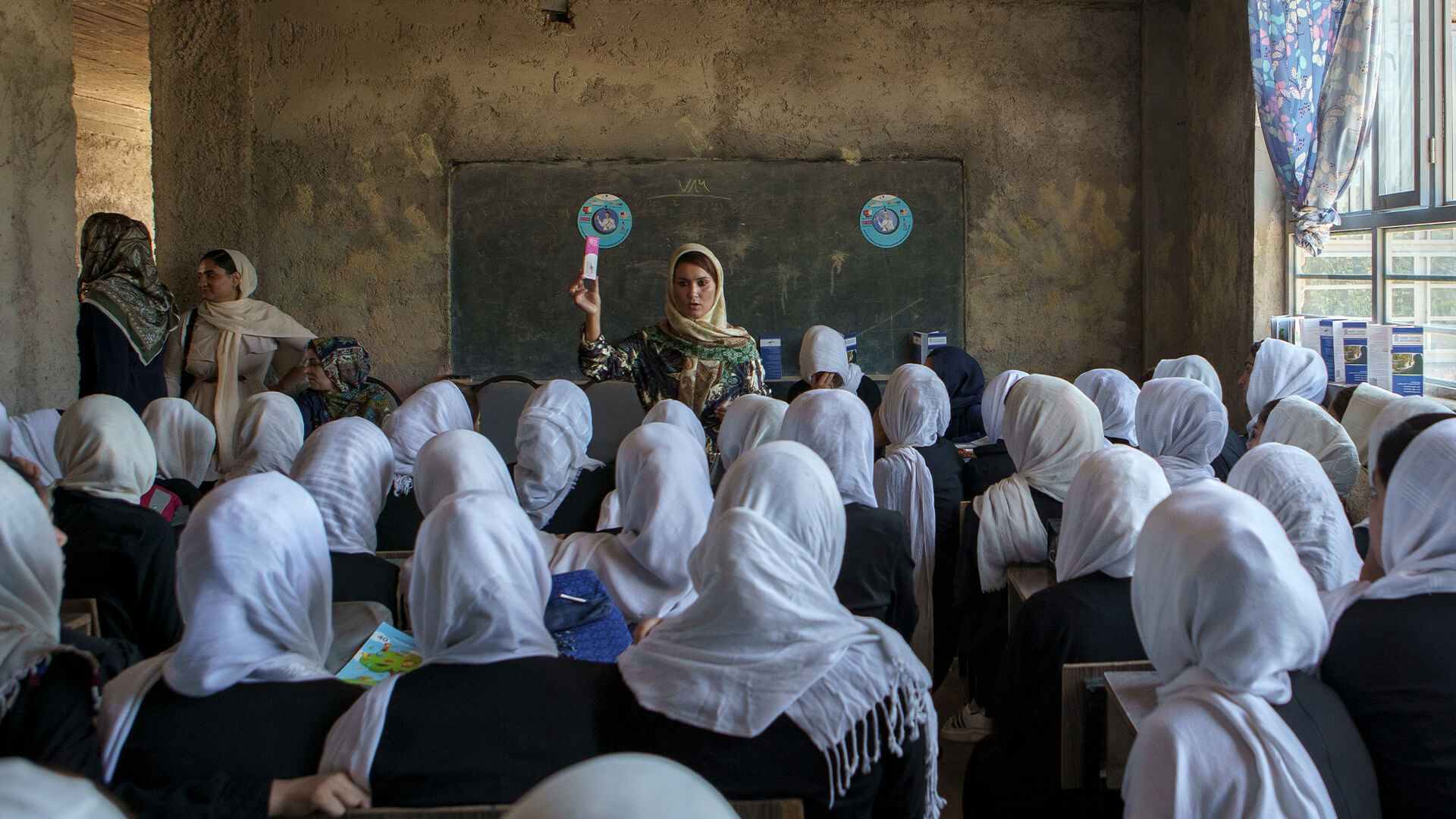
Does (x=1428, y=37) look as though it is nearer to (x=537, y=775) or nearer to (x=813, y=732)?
(x=813, y=732)

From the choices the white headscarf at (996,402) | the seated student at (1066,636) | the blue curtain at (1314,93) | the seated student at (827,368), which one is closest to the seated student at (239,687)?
the seated student at (1066,636)

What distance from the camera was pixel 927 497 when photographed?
126 inches

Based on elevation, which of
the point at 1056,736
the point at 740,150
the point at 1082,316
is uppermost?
the point at 740,150

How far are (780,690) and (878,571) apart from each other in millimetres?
1072

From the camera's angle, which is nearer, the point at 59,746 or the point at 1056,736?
the point at 59,746

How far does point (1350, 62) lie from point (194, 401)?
567 cm

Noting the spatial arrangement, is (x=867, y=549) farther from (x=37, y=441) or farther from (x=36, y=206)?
(x=36, y=206)

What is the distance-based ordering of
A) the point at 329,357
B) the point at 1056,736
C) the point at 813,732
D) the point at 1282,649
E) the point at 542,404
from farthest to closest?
the point at 329,357
the point at 542,404
the point at 1056,736
the point at 813,732
the point at 1282,649

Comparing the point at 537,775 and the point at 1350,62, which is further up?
the point at 1350,62

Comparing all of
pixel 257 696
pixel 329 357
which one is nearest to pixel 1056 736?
pixel 257 696

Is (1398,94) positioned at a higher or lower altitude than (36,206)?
higher

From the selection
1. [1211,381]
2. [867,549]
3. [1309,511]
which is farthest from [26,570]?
[1211,381]

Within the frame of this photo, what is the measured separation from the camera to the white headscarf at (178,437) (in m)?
3.44

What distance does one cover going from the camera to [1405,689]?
4.51 feet
